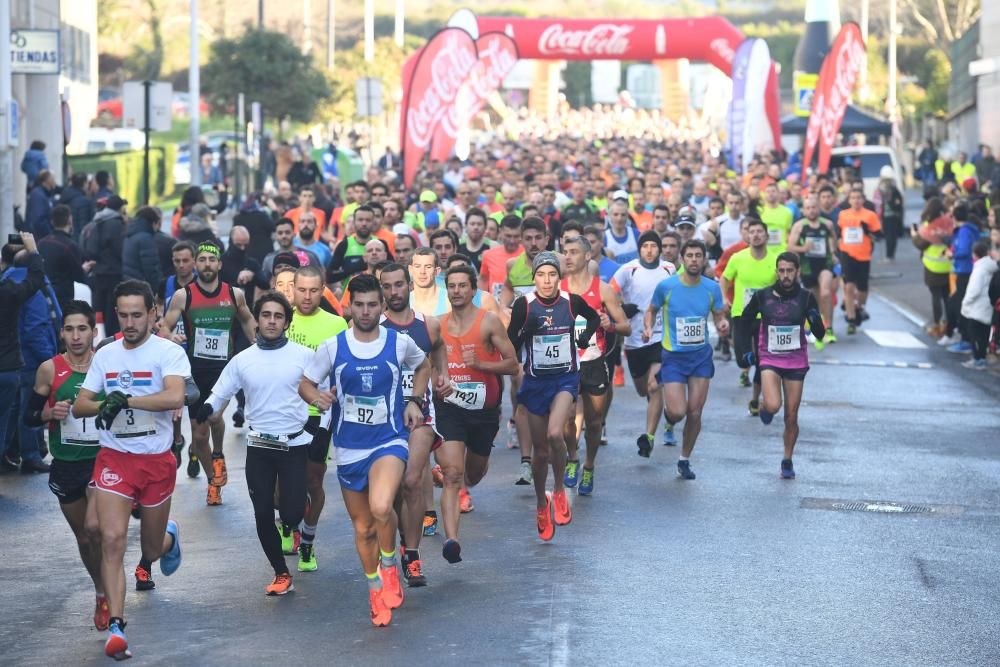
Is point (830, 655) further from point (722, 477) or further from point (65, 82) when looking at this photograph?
point (65, 82)

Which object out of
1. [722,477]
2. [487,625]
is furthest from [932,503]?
[487,625]

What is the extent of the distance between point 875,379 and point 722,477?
258 inches

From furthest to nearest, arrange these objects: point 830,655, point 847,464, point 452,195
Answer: point 452,195, point 847,464, point 830,655

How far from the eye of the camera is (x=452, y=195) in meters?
30.4

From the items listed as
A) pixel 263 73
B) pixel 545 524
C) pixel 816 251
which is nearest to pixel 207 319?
pixel 545 524

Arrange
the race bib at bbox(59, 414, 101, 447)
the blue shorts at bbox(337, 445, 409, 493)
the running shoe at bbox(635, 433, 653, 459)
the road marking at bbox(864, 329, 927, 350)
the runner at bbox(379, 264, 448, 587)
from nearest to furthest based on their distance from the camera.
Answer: the blue shorts at bbox(337, 445, 409, 493), the race bib at bbox(59, 414, 101, 447), the runner at bbox(379, 264, 448, 587), the running shoe at bbox(635, 433, 653, 459), the road marking at bbox(864, 329, 927, 350)

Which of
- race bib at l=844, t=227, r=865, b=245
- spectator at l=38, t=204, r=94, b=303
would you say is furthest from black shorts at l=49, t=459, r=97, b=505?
race bib at l=844, t=227, r=865, b=245

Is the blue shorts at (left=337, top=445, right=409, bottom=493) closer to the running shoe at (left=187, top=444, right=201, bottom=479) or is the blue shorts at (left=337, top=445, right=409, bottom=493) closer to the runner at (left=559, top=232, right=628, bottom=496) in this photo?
the runner at (left=559, top=232, right=628, bottom=496)

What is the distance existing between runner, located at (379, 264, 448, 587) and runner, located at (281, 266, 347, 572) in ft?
1.33

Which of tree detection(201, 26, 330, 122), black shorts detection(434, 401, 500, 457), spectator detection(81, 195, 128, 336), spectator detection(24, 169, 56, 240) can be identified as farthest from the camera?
tree detection(201, 26, 330, 122)

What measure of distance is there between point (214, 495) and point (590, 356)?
2679 millimetres

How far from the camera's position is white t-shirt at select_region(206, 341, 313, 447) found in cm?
898

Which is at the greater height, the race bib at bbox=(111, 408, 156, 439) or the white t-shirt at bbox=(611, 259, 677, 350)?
the white t-shirt at bbox=(611, 259, 677, 350)

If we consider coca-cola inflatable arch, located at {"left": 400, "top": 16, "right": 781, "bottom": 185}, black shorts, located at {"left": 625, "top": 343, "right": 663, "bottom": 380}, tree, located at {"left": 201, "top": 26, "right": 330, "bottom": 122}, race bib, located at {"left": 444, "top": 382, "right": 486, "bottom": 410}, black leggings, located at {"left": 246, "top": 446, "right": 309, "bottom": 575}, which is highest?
coca-cola inflatable arch, located at {"left": 400, "top": 16, "right": 781, "bottom": 185}
